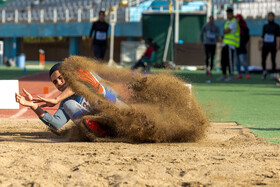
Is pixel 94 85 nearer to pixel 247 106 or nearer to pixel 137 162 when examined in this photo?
pixel 137 162

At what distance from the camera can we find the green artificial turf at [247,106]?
325 inches

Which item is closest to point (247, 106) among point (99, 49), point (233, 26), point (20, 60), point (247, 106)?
point (247, 106)

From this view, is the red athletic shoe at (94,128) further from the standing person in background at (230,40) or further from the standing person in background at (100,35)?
the standing person in background at (100,35)

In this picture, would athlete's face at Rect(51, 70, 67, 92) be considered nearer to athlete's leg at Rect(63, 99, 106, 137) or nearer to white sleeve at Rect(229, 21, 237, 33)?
athlete's leg at Rect(63, 99, 106, 137)

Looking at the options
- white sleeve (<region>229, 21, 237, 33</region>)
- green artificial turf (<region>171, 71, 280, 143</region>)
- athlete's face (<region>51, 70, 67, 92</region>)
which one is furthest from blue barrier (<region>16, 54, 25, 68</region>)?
athlete's face (<region>51, 70, 67, 92</region>)

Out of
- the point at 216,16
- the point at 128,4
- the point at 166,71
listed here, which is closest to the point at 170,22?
the point at 216,16

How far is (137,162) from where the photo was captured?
5.45m

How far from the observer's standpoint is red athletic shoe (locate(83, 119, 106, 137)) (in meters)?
6.74

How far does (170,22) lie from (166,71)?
2397 centimetres

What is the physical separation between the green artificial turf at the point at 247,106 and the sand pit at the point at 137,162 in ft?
3.07

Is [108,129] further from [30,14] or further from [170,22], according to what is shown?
[30,14]

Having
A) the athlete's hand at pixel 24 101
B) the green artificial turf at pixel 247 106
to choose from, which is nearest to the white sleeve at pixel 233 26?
the green artificial turf at pixel 247 106

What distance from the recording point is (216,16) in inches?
1377

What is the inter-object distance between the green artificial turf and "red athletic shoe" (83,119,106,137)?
1.42 metres
